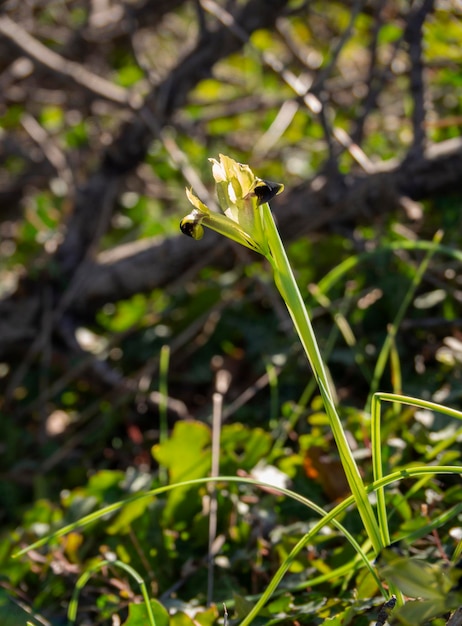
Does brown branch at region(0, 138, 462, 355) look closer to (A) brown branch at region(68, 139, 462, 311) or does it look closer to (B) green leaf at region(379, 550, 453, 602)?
(A) brown branch at region(68, 139, 462, 311)

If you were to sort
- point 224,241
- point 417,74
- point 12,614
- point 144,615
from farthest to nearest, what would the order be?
point 224,241 < point 417,74 < point 12,614 < point 144,615

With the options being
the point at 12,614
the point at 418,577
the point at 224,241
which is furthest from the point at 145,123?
the point at 418,577

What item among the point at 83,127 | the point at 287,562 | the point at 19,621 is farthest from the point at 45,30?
the point at 287,562

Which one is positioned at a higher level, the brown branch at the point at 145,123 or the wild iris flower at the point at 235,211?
the wild iris flower at the point at 235,211

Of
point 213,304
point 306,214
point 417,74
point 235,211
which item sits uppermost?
point 235,211

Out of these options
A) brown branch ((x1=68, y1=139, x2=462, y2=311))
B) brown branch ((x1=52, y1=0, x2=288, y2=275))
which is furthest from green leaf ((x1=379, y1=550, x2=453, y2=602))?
brown branch ((x1=52, y1=0, x2=288, y2=275))

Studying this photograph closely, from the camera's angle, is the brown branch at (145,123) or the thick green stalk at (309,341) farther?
the brown branch at (145,123)

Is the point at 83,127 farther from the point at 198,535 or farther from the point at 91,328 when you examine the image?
the point at 198,535

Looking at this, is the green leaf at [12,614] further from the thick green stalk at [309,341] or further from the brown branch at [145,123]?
the brown branch at [145,123]

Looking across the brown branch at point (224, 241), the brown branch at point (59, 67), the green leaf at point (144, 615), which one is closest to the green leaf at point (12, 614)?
the green leaf at point (144, 615)

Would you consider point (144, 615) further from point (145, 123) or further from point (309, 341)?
point (145, 123)

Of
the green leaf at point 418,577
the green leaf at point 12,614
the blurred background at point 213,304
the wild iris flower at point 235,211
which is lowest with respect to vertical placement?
the blurred background at point 213,304
